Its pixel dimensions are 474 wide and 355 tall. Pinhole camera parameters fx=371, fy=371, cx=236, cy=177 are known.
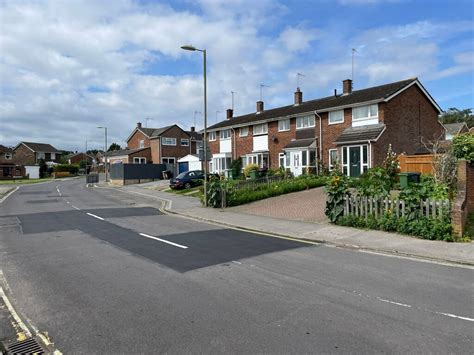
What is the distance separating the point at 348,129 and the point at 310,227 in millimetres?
17681

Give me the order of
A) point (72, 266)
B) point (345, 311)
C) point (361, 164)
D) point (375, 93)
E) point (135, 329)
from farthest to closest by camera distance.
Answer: point (375, 93), point (361, 164), point (72, 266), point (345, 311), point (135, 329)

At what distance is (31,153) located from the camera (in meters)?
93.2

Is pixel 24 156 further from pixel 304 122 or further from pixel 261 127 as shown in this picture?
pixel 304 122

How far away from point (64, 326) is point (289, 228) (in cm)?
891

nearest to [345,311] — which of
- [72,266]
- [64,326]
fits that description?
[64,326]

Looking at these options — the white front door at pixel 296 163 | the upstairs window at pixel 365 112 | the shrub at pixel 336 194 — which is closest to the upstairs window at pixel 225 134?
the white front door at pixel 296 163

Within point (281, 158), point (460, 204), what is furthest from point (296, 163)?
point (460, 204)

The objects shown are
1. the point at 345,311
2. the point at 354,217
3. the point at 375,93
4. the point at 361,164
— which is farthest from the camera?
the point at 375,93

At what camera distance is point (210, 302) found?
5566mm

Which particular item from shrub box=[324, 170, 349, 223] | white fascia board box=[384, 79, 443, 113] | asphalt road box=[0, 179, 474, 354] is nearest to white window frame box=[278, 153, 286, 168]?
white fascia board box=[384, 79, 443, 113]

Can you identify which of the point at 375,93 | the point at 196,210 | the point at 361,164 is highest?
the point at 375,93

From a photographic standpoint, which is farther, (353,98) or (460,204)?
(353,98)

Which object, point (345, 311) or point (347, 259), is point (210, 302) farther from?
Result: point (347, 259)

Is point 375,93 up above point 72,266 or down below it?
above
